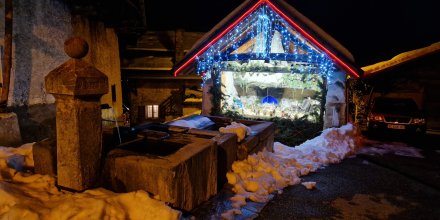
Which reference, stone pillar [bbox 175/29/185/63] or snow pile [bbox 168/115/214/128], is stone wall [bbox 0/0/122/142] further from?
stone pillar [bbox 175/29/185/63]

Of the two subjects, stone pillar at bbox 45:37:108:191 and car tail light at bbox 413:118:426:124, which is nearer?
stone pillar at bbox 45:37:108:191

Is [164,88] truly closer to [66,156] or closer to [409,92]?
[409,92]

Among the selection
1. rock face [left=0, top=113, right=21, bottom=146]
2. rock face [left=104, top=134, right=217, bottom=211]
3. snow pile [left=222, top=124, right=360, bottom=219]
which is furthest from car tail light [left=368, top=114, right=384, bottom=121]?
rock face [left=0, top=113, right=21, bottom=146]

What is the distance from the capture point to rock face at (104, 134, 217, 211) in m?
4.00

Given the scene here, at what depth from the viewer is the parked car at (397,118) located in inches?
499

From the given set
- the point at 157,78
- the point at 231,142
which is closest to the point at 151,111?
the point at 157,78

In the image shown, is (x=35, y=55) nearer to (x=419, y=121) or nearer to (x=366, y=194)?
(x=366, y=194)

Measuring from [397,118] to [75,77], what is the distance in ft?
43.9

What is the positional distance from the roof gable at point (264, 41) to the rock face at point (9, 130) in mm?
6504

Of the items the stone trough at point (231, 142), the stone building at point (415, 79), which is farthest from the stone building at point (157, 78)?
the stone trough at point (231, 142)

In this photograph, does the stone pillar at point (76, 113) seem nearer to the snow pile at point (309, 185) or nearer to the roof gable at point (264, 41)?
the snow pile at point (309, 185)

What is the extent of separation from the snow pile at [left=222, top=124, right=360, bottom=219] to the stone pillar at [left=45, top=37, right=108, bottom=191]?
7.52 feet

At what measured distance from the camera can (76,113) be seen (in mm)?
3926

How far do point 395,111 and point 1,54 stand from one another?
1535cm
